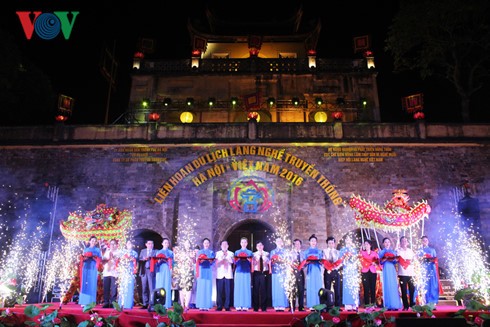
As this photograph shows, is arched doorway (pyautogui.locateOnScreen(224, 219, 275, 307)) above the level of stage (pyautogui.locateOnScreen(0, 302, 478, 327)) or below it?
above

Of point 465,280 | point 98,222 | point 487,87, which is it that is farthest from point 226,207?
point 487,87

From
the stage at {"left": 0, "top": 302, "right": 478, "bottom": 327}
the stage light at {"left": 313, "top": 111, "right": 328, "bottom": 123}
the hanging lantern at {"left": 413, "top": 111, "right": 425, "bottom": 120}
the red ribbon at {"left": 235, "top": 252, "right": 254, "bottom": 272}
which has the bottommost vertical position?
the stage at {"left": 0, "top": 302, "right": 478, "bottom": 327}

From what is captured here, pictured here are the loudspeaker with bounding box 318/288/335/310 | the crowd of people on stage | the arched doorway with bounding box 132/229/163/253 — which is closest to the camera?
the loudspeaker with bounding box 318/288/335/310

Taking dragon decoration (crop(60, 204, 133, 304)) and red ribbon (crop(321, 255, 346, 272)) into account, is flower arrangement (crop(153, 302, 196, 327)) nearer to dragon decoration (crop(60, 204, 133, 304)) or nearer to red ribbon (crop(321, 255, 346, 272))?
red ribbon (crop(321, 255, 346, 272))

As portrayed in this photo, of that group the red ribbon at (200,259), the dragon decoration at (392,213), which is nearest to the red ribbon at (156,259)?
the red ribbon at (200,259)

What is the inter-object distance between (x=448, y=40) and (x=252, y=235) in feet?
36.3

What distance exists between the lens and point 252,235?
13742mm

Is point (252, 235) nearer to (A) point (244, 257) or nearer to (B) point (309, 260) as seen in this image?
(A) point (244, 257)

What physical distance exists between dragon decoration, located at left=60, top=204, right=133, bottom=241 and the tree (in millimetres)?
12840

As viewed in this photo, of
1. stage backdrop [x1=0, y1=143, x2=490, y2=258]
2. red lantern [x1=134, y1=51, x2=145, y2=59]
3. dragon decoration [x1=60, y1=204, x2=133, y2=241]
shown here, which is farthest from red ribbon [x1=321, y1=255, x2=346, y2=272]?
red lantern [x1=134, y1=51, x2=145, y2=59]

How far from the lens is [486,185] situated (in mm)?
12945

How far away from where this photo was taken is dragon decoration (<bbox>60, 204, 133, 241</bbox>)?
37.6ft

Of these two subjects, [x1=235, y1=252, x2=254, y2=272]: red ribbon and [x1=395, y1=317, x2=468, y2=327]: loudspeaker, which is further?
[x1=235, y1=252, x2=254, y2=272]: red ribbon

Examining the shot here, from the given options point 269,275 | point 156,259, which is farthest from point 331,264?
point 156,259
